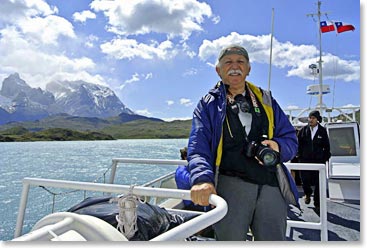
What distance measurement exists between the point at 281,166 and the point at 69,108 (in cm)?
18947

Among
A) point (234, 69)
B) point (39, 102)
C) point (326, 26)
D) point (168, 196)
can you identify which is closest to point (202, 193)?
point (168, 196)

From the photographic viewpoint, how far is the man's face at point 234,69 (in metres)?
1.33

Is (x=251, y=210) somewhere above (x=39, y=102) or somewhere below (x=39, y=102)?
below

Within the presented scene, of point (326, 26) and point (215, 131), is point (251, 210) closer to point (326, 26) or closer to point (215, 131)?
point (215, 131)

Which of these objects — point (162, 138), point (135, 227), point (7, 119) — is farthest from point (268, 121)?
point (7, 119)

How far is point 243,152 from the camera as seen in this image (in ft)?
4.25

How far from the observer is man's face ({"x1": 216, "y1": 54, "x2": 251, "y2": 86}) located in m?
1.33

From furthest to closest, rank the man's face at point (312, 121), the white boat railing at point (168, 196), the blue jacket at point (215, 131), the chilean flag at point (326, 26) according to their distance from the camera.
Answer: the chilean flag at point (326, 26) < the man's face at point (312, 121) < the blue jacket at point (215, 131) < the white boat railing at point (168, 196)

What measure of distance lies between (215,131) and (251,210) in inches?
13.9

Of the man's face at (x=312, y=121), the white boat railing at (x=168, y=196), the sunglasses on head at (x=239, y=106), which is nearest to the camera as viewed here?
the white boat railing at (x=168, y=196)

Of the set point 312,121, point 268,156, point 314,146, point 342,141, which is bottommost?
point 268,156

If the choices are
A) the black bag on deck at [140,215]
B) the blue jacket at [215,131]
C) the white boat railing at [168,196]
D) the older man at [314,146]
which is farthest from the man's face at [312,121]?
the white boat railing at [168,196]

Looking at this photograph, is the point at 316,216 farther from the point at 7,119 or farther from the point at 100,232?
the point at 7,119

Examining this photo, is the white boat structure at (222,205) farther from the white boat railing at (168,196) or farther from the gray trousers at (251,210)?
the gray trousers at (251,210)
